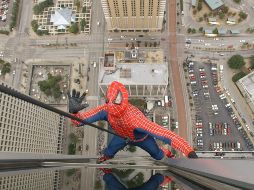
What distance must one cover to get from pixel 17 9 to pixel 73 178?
44.1 metres

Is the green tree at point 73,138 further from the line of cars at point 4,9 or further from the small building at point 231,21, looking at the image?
the small building at point 231,21

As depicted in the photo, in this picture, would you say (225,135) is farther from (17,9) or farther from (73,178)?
(17,9)

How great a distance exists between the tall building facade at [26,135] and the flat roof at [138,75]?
12.8 metres

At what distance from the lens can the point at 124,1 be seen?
7181cm

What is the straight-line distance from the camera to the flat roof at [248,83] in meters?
75.6

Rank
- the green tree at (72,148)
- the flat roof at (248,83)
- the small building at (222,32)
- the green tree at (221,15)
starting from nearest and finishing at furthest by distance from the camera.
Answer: the green tree at (72,148) < the flat roof at (248,83) < the small building at (222,32) < the green tree at (221,15)

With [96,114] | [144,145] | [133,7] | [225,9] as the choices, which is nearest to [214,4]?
[225,9]

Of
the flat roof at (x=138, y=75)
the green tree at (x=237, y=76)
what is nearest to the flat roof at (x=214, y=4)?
the green tree at (x=237, y=76)

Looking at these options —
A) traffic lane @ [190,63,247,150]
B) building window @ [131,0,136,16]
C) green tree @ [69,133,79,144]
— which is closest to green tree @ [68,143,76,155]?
green tree @ [69,133,79,144]

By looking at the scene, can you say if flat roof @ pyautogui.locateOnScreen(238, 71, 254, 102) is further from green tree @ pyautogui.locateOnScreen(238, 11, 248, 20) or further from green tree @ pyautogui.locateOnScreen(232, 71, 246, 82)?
green tree @ pyautogui.locateOnScreen(238, 11, 248, 20)

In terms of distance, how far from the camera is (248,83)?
251 feet

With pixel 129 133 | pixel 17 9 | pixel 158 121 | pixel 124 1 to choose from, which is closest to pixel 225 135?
pixel 158 121

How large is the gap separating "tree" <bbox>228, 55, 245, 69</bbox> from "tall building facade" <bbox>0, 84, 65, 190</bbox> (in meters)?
39.6

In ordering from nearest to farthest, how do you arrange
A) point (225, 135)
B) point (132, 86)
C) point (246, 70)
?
point (132, 86)
point (225, 135)
point (246, 70)
